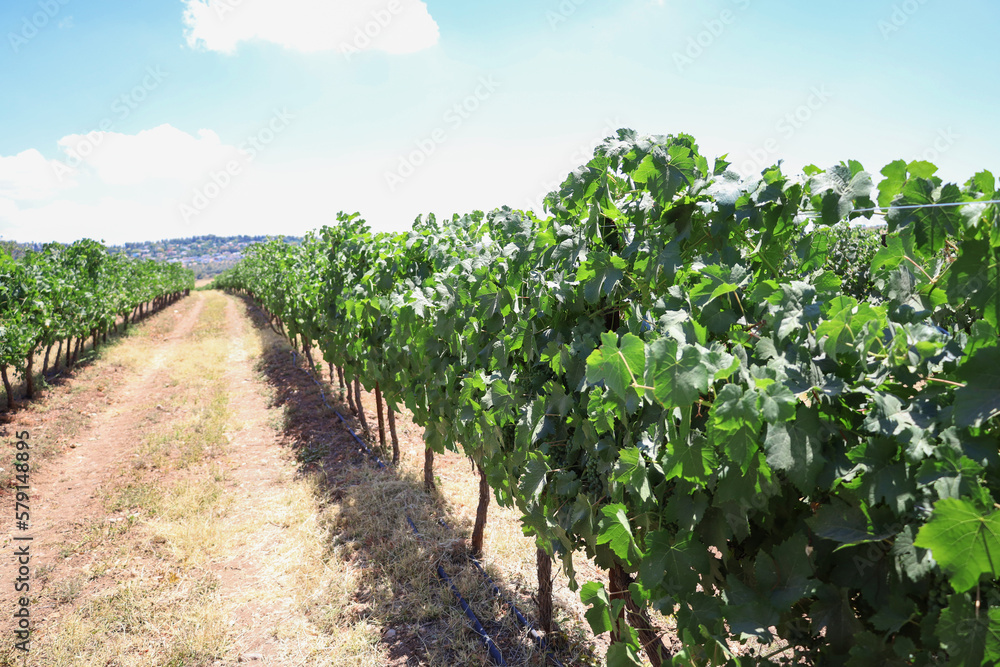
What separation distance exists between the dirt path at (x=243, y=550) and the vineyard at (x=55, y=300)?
4.89 ft

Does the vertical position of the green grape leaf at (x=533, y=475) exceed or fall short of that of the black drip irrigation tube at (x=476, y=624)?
it exceeds it

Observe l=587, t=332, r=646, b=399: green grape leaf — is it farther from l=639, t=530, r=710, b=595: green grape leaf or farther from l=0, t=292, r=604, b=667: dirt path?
l=0, t=292, r=604, b=667: dirt path

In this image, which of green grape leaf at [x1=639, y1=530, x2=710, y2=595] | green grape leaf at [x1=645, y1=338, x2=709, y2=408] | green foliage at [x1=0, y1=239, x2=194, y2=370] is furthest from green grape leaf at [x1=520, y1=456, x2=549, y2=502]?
green foliage at [x1=0, y1=239, x2=194, y2=370]

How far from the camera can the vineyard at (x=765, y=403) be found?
1.18 meters

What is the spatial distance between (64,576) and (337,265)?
4.66m

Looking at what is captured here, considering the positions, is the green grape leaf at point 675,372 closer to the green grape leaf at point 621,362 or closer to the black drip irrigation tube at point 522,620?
the green grape leaf at point 621,362

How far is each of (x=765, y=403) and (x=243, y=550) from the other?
18.3ft

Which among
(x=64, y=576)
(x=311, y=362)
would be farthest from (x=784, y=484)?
(x=311, y=362)

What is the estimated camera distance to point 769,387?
1.29 meters

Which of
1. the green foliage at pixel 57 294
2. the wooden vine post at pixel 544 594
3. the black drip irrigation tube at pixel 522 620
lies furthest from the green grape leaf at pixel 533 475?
the green foliage at pixel 57 294

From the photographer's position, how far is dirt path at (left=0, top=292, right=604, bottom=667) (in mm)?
3963

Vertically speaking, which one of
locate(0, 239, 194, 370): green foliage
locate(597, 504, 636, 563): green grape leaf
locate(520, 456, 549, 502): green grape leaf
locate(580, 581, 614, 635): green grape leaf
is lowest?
locate(580, 581, 614, 635): green grape leaf

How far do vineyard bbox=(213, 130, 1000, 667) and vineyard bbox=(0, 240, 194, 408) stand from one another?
10.9m

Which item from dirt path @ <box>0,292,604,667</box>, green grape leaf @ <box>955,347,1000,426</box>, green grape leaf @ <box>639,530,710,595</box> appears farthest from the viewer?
dirt path @ <box>0,292,604,667</box>
